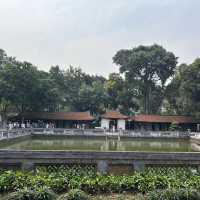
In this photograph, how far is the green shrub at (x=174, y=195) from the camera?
10430 millimetres

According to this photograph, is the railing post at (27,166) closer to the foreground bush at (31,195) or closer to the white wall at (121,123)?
the foreground bush at (31,195)

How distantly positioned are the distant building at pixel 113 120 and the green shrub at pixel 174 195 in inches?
1931

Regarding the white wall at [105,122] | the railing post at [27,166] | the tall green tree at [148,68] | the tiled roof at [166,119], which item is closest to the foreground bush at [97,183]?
the railing post at [27,166]

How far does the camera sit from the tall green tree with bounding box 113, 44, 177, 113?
7031 centimetres

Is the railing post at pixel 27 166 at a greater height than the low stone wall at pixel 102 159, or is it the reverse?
the low stone wall at pixel 102 159

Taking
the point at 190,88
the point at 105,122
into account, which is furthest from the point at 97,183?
the point at 105,122

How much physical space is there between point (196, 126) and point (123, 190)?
49.5 m

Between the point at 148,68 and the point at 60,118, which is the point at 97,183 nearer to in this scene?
the point at 60,118

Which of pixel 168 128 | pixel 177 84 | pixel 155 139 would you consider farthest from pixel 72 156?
pixel 177 84

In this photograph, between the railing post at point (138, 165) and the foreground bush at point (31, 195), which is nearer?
the foreground bush at point (31, 195)

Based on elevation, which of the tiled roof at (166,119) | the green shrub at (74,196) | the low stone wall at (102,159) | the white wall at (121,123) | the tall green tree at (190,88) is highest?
the tall green tree at (190,88)

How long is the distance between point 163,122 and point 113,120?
25.9ft

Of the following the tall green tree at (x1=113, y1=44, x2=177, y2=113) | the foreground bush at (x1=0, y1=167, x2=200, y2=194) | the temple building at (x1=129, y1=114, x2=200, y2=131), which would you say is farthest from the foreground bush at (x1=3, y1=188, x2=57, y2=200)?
the tall green tree at (x1=113, y1=44, x2=177, y2=113)

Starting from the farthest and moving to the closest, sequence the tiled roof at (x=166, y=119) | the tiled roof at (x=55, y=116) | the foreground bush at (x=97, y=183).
Result: the tiled roof at (x=166, y=119) < the tiled roof at (x=55, y=116) < the foreground bush at (x=97, y=183)
